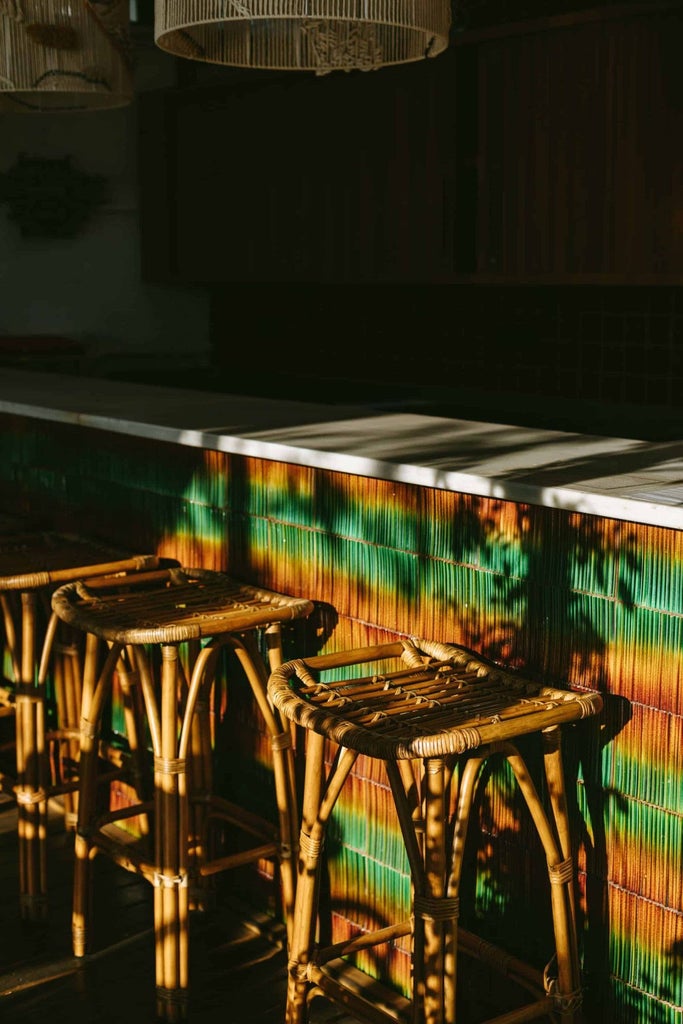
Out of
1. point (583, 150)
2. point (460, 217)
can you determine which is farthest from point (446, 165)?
point (583, 150)

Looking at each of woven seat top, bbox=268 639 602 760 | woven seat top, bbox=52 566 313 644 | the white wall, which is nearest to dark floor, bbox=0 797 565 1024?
woven seat top, bbox=268 639 602 760

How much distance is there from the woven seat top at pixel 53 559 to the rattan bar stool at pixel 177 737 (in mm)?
79

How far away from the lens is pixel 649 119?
374 cm

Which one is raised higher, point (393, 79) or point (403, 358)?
point (393, 79)

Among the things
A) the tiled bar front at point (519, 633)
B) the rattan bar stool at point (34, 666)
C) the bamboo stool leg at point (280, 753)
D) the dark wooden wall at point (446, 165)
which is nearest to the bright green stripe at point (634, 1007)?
the tiled bar front at point (519, 633)

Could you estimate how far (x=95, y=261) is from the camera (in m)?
5.41

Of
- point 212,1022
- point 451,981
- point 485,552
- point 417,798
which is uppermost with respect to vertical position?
point 485,552

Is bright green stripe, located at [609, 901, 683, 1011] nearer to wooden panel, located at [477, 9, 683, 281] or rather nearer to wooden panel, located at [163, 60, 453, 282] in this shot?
wooden panel, located at [477, 9, 683, 281]

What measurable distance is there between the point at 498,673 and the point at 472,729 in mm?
266

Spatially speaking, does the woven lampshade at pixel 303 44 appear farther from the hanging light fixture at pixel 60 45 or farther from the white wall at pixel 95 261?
the white wall at pixel 95 261

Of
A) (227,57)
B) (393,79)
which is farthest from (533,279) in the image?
(227,57)

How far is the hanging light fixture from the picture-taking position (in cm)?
285

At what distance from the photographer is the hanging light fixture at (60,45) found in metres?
2.85

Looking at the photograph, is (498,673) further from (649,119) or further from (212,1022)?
(649,119)
